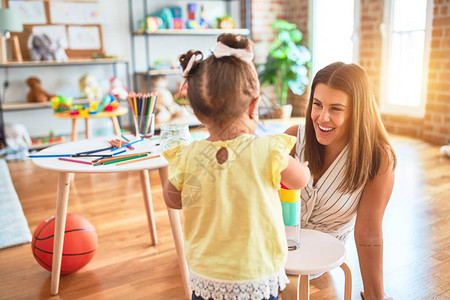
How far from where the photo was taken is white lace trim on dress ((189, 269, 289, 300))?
892 millimetres

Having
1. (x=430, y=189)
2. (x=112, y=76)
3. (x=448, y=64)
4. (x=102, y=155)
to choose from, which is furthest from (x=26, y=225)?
(x=448, y=64)

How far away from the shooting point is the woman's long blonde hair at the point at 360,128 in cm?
129

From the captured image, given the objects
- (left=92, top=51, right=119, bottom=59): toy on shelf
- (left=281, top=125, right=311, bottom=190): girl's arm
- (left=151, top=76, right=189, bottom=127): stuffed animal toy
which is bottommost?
(left=151, top=76, right=189, bottom=127): stuffed animal toy

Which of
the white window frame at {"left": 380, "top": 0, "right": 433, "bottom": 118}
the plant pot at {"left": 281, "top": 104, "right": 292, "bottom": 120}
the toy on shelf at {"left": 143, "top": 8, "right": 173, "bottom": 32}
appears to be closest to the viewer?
the white window frame at {"left": 380, "top": 0, "right": 433, "bottom": 118}

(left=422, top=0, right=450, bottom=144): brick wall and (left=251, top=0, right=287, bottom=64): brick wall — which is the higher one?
(left=251, top=0, right=287, bottom=64): brick wall

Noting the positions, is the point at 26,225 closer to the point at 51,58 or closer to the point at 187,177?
the point at 187,177

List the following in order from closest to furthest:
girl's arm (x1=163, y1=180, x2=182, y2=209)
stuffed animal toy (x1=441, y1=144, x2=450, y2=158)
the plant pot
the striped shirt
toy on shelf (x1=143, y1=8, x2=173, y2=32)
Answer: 1. girl's arm (x1=163, y1=180, x2=182, y2=209)
2. the striped shirt
3. stuffed animal toy (x1=441, y1=144, x2=450, y2=158)
4. toy on shelf (x1=143, y1=8, x2=173, y2=32)
5. the plant pot

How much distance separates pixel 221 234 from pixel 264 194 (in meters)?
0.12

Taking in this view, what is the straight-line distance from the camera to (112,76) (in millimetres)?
4855

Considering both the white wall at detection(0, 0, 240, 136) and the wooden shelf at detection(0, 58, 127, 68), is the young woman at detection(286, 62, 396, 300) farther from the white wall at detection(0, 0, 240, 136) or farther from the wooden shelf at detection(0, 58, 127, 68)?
the wooden shelf at detection(0, 58, 127, 68)

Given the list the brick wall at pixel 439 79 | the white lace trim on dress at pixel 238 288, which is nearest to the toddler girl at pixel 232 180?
the white lace trim on dress at pixel 238 288

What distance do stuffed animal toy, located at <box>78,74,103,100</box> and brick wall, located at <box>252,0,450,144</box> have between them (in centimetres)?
205


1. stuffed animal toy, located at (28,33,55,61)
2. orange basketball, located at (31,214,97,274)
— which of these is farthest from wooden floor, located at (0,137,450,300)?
stuffed animal toy, located at (28,33,55,61)

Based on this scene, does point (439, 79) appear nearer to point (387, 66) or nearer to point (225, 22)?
point (387, 66)
